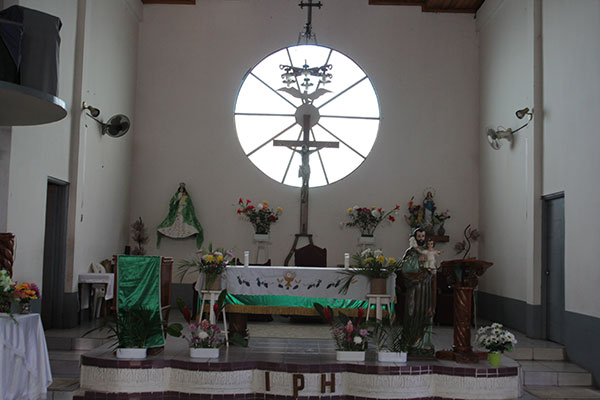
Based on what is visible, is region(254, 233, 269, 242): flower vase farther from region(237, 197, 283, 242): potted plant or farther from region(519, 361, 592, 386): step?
region(519, 361, 592, 386): step

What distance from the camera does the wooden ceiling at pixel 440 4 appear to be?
11.5 meters

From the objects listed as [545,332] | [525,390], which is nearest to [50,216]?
[525,390]

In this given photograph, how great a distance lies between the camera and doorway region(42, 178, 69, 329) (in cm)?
837

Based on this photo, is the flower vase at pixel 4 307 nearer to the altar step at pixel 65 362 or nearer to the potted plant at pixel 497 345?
the altar step at pixel 65 362

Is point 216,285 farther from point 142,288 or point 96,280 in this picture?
point 96,280

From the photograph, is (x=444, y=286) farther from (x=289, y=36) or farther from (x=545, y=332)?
(x=289, y=36)

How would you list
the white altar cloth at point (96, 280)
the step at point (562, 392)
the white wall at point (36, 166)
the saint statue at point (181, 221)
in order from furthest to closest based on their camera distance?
the saint statue at point (181, 221), the white altar cloth at point (96, 280), the white wall at point (36, 166), the step at point (562, 392)

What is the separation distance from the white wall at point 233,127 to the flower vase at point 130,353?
5.22 meters

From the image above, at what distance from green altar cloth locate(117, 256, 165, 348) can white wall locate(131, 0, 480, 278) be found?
472 centimetres

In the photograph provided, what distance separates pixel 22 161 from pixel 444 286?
20.9ft

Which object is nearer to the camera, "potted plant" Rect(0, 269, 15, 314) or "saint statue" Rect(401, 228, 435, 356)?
"potted plant" Rect(0, 269, 15, 314)

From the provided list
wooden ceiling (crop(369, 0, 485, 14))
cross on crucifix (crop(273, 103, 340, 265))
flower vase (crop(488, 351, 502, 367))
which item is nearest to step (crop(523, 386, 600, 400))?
flower vase (crop(488, 351, 502, 367))

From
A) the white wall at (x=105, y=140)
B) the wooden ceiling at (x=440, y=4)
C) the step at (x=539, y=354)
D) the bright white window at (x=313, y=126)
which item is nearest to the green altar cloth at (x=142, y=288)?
the white wall at (x=105, y=140)

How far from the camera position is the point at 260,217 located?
11.1 metres
